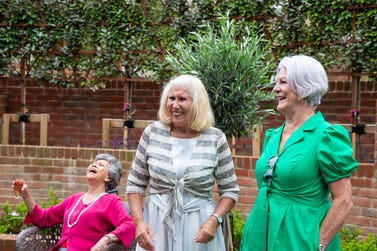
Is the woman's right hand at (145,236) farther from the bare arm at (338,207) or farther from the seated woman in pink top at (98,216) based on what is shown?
the bare arm at (338,207)

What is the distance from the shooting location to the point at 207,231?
4.93 m

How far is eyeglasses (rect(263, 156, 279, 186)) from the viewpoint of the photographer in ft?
14.4

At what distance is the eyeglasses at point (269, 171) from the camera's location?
4379 mm

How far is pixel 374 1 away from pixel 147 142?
20.7 ft

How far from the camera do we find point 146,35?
41.0ft

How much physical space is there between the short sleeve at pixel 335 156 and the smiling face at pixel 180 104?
3.14 ft

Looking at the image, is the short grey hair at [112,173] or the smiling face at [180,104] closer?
Answer: the smiling face at [180,104]

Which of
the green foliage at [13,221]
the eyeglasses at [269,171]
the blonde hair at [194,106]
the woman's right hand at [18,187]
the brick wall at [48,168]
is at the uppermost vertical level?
the blonde hair at [194,106]

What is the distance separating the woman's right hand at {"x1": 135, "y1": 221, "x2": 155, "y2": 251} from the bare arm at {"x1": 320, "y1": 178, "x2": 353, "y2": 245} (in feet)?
3.49

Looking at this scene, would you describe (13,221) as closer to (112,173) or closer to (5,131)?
(112,173)

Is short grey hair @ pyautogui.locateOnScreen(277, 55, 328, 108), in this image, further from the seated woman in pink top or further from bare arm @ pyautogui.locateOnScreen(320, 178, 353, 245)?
the seated woman in pink top

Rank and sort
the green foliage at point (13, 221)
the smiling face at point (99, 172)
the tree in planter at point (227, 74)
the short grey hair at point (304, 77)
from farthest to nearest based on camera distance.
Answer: the green foliage at point (13, 221)
the tree in planter at point (227, 74)
the smiling face at point (99, 172)
the short grey hair at point (304, 77)

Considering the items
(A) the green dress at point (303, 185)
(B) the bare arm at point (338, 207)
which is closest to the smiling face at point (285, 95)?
(A) the green dress at point (303, 185)

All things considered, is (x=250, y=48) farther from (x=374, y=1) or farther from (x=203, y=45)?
(x=374, y=1)
